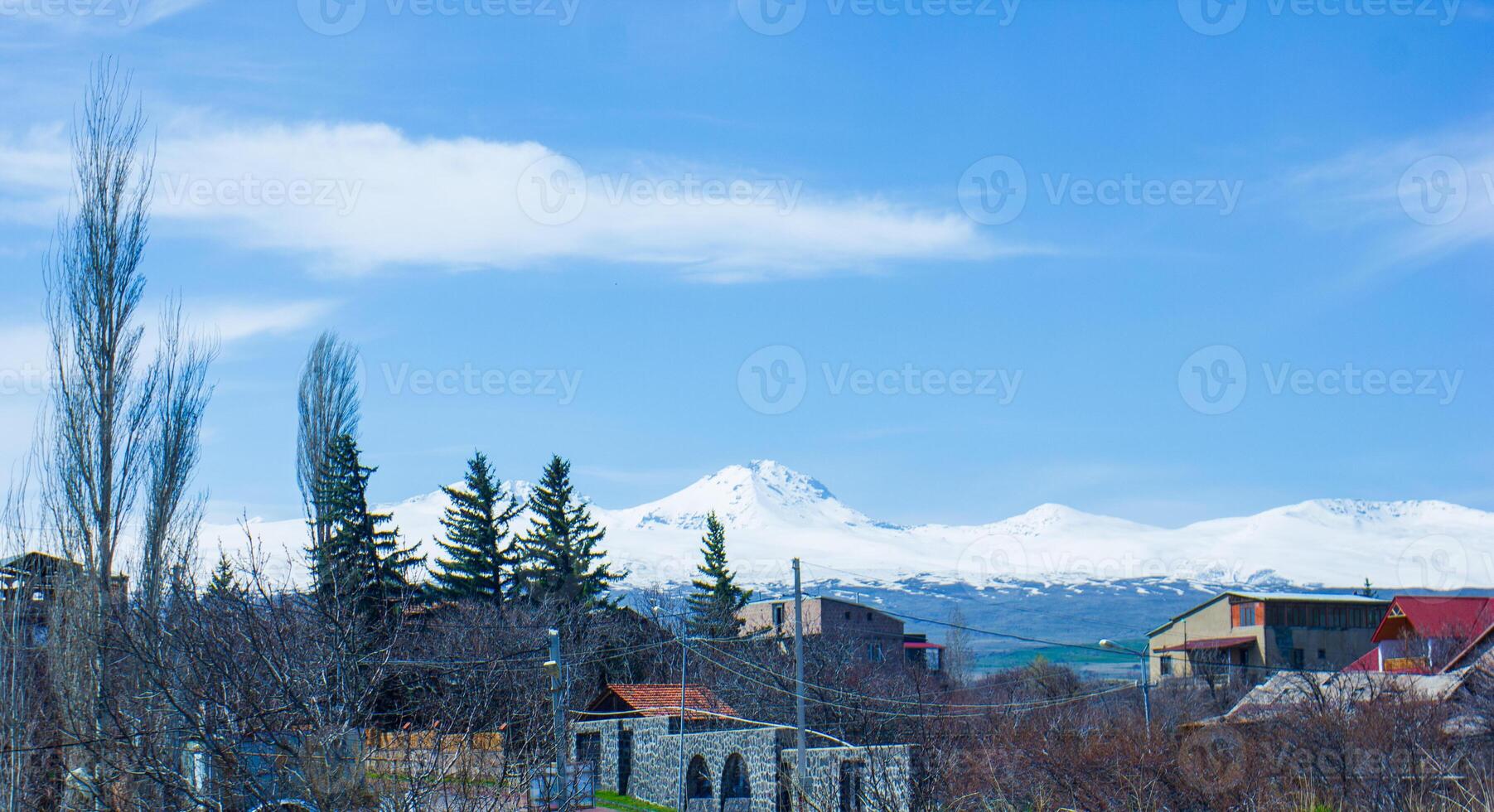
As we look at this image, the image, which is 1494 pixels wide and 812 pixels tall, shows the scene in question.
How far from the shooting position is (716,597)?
196 ft

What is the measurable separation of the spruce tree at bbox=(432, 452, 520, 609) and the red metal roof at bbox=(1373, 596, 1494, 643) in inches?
1471

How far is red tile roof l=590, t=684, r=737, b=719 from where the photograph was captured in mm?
40562

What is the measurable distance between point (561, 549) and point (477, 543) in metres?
3.96

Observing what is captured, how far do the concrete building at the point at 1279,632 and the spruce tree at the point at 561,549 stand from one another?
112ft

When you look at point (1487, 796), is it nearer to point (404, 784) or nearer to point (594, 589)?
point (404, 784)

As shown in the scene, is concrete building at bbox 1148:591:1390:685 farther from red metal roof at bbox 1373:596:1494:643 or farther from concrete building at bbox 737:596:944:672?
concrete building at bbox 737:596:944:672

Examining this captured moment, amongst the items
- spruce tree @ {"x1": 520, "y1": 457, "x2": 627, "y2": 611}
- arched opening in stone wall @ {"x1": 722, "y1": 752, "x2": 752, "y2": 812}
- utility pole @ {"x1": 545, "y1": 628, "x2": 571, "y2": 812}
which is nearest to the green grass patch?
arched opening in stone wall @ {"x1": 722, "y1": 752, "x2": 752, "y2": 812}

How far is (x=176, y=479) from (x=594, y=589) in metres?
31.8

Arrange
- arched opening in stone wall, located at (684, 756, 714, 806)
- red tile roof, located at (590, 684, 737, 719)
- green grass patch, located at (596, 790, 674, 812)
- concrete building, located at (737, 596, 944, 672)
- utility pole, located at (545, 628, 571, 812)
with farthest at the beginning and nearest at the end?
concrete building, located at (737, 596, 944, 672)
red tile roof, located at (590, 684, 737, 719)
green grass patch, located at (596, 790, 674, 812)
arched opening in stone wall, located at (684, 756, 714, 806)
utility pole, located at (545, 628, 571, 812)

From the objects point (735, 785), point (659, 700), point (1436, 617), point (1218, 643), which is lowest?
point (735, 785)

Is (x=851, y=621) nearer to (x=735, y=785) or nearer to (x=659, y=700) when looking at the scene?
(x=659, y=700)

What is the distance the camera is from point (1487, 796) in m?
11.7

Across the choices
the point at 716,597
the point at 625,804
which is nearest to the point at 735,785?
the point at 625,804

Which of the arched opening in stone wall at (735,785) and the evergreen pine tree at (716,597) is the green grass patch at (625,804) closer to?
the arched opening in stone wall at (735,785)
